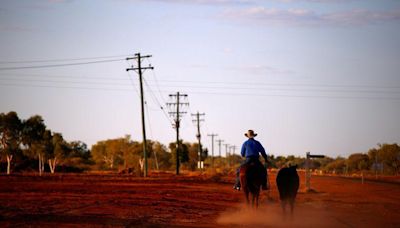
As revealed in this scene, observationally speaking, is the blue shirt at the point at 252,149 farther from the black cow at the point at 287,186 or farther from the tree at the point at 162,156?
the tree at the point at 162,156

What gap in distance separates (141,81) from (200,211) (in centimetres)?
4523

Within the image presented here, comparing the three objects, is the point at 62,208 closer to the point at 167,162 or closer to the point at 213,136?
the point at 213,136

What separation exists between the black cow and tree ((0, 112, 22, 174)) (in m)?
76.6

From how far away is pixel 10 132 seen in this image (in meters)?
95.5

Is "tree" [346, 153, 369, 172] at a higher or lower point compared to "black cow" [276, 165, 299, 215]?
higher

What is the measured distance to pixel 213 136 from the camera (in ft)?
494

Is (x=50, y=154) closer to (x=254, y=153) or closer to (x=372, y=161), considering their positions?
(x=372, y=161)

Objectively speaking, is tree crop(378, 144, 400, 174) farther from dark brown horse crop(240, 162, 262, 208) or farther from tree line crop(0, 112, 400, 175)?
dark brown horse crop(240, 162, 262, 208)

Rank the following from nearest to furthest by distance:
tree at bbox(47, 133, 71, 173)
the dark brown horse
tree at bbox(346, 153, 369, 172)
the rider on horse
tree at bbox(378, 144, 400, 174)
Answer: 1. the dark brown horse
2. the rider on horse
3. tree at bbox(47, 133, 71, 173)
4. tree at bbox(378, 144, 400, 174)
5. tree at bbox(346, 153, 369, 172)

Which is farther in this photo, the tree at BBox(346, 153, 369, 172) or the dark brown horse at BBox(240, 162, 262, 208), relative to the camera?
the tree at BBox(346, 153, 369, 172)

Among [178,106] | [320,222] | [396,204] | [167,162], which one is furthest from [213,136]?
[320,222]

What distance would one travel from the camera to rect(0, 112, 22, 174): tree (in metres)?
94.4

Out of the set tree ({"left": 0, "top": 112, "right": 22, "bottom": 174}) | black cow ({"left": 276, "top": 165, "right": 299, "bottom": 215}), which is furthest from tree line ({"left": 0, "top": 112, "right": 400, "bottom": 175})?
black cow ({"left": 276, "top": 165, "right": 299, "bottom": 215})

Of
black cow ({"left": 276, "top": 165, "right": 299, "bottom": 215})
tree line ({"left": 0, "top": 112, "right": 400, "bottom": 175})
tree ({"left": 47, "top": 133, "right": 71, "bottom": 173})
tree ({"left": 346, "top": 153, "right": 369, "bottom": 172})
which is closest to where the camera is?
black cow ({"left": 276, "top": 165, "right": 299, "bottom": 215})
